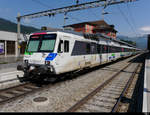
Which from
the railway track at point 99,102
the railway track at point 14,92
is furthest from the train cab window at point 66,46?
the railway track at point 99,102

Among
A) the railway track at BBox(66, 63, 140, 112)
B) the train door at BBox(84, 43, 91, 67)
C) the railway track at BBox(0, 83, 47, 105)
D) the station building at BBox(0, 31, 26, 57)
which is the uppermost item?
the station building at BBox(0, 31, 26, 57)

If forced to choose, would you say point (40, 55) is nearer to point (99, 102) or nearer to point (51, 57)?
point (51, 57)

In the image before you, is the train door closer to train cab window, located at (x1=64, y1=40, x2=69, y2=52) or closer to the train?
the train

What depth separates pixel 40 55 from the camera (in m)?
7.60

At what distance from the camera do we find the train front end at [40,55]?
7.10 m

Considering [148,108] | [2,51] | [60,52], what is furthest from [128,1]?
[2,51]

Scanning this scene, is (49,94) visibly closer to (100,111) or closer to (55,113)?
(55,113)

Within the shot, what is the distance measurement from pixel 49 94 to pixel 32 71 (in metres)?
1.90

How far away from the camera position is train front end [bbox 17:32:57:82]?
7098 millimetres

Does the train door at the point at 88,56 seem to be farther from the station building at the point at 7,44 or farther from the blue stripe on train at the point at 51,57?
the station building at the point at 7,44

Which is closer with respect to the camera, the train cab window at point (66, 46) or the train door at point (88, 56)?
the train cab window at point (66, 46)

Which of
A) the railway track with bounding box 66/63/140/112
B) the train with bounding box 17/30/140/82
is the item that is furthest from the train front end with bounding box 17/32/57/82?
the railway track with bounding box 66/63/140/112

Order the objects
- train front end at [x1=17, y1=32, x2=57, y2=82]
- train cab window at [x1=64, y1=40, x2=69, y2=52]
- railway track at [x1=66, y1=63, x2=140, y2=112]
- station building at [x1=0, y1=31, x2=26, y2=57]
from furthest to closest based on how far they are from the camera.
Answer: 1. station building at [x1=0, y1=31, x2=26, y2=57]
2. train cab window at [x1=64, y1=40, x2=69, y2=52]
3. train front end at [x1=17, y1=32, x2=57, y2=82]
4. railway track at [x1=66, y1=63, x2=140, y2=112]

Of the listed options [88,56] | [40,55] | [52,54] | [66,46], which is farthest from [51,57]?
[88,56]
